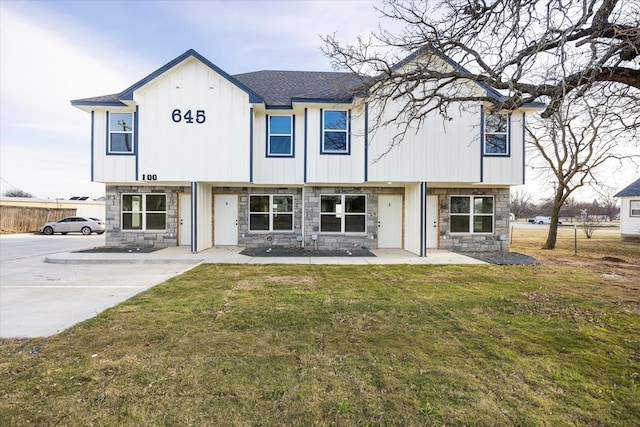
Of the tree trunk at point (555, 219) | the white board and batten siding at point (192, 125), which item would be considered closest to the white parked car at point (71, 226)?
the white board and batten siding at point (192, 125)

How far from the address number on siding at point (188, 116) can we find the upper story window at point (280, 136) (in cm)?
254

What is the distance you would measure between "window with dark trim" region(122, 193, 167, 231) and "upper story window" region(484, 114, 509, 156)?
13.5 meters

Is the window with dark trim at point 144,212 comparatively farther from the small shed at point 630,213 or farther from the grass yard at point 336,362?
the small shed at point 630,213

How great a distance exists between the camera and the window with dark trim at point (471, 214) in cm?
1238

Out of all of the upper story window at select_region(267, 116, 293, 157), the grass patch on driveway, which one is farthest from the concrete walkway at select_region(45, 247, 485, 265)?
the upper story window at select_region(267, 116, 293, 157)

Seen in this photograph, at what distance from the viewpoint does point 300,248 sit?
40.5ft

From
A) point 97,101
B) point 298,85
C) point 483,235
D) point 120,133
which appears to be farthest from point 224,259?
point 483,235

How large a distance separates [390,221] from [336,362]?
32.3ft

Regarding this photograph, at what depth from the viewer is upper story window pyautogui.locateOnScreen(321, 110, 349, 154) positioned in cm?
1142

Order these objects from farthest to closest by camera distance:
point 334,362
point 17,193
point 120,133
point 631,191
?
point 17,193, point 631,191, point 120,133, point 334,362

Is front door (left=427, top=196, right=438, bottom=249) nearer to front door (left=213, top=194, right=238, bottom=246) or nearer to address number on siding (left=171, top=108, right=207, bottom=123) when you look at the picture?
front door (left=213, top=194, right=238, bottom=246)

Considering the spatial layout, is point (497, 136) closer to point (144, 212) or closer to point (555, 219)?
point (555, 219)

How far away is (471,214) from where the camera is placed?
40.7 feet

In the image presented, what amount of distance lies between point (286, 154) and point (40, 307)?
8.67 m
